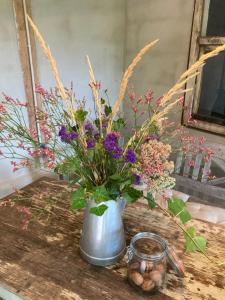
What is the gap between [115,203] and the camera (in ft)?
2.63

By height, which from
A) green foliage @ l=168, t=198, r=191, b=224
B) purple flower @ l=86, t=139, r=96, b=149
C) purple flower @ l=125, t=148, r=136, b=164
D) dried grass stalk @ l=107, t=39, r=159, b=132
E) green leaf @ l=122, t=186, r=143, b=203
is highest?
dried grass stalk @ l=107, t=39, r=159, b=132

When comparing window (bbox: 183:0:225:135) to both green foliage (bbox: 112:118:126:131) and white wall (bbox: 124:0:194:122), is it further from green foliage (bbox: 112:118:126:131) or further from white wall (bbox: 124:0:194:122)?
green foliage (bbox: 112:118:126:131)

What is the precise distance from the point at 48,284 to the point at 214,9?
204cm

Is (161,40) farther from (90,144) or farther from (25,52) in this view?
(90,144)

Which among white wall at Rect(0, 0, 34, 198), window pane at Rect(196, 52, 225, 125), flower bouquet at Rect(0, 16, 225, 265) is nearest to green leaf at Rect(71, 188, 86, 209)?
flower bouquet at Rect(0, 16, 225, 265)

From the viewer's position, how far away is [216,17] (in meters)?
1.98

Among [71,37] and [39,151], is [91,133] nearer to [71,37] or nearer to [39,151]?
[39,151]

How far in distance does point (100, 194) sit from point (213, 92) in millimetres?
1752

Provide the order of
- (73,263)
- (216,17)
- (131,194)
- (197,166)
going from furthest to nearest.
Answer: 1. (216,17)
2. (197,166)
3. (73,263)
4. (131,194)

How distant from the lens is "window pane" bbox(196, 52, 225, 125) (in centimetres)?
209

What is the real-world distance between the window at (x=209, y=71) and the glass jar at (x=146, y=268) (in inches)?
51.7

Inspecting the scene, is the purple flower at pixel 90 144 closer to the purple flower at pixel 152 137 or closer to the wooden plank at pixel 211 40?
the purple flower at pixel 152 137

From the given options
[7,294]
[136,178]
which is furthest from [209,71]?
[7,294]

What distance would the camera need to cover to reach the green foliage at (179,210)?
0.78 metres
